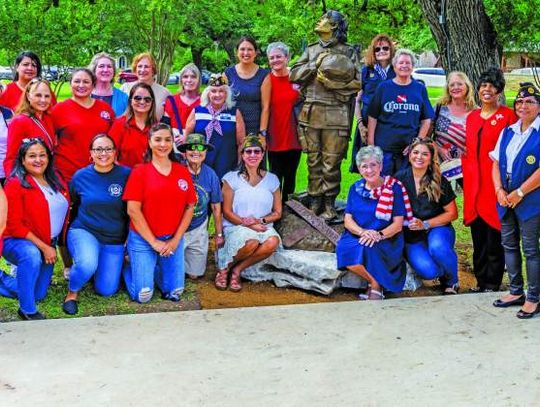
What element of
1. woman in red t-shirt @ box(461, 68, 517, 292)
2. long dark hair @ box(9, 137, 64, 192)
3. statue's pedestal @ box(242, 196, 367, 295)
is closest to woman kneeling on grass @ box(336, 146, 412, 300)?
statue's pedestal @ box(242, 196, 367, 295)

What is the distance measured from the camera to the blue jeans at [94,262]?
5723 millimetres

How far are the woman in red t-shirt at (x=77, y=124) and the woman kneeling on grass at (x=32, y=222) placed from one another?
504 mm

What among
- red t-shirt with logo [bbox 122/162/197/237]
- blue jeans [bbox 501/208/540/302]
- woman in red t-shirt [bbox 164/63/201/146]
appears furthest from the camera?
woman in red t-shirt [bbox 164/63/201/146]

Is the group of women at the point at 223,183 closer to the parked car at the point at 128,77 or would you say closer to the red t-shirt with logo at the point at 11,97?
the red t-shirt with logo at the point at 11,97

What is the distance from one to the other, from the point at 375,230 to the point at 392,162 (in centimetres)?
96

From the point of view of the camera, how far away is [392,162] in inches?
268

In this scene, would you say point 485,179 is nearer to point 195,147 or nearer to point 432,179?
point 432,179

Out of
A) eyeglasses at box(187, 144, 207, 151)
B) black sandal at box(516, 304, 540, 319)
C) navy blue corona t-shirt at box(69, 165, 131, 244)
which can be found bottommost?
black sandal at box(516, 304, 540, 319)

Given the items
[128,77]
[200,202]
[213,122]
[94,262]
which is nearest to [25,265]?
[94,262]

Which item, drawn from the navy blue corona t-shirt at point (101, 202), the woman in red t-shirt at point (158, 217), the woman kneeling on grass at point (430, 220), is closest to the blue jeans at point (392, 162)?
the woman kneeling on grass at point (430, 220)

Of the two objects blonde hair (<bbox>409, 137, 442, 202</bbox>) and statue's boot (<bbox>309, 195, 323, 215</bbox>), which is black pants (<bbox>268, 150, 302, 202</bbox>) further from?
blonde hair (<bbox>409, 137, 442, 202</bbox>)

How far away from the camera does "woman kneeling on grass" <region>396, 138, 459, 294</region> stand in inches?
242

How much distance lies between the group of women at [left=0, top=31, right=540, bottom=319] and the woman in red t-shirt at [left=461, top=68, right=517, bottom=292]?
0.01m

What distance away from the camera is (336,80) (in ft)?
22.0
